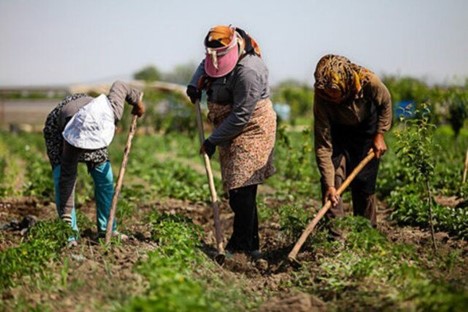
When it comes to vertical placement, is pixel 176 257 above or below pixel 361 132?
below

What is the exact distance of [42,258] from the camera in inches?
165

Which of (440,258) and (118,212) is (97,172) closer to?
(118,212)

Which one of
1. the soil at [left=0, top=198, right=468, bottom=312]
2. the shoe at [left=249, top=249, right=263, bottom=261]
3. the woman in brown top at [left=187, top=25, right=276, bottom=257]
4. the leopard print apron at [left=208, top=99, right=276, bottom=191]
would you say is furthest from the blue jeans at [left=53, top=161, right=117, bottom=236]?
the shoe at [left=249, top=249, right=263, bottom=261]

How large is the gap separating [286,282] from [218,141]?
3.91 ft

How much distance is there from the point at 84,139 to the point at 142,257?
3.37ft

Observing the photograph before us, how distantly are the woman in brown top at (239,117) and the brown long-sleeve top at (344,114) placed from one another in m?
0.36

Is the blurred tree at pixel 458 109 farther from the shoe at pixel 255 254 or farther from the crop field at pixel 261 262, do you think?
the shoe at pixel 255 254

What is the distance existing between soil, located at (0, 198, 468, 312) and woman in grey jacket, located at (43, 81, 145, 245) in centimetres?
38

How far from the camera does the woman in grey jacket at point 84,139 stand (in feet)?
16.0

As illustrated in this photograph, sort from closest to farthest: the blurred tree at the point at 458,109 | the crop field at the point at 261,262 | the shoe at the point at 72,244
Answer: the crop field at the point at 261,262, the shoe at the point at 72,244, the blurred tree at the point at 458,109

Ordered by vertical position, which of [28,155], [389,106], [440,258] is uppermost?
[389,106]

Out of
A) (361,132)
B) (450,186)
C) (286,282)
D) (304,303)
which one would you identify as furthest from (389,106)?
(450,186)

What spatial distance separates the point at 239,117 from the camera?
16.3ft

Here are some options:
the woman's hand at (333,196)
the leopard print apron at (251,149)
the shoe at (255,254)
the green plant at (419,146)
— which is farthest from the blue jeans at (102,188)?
the green plant at (419,146)
